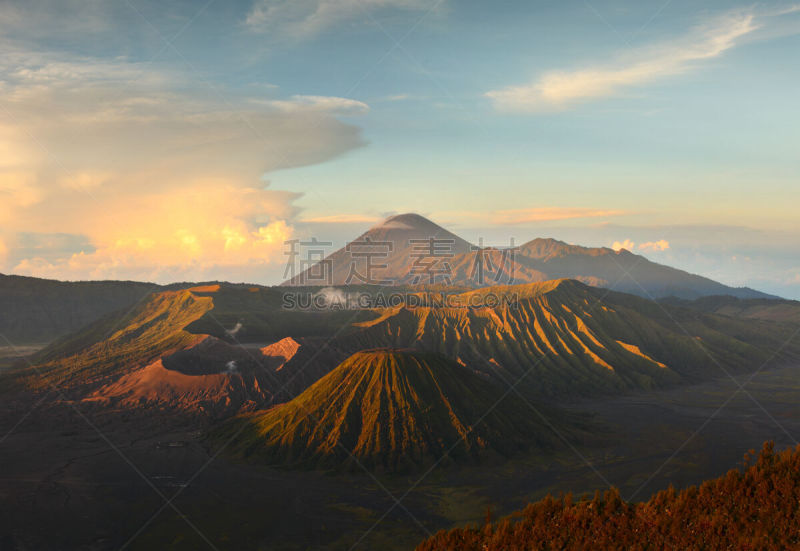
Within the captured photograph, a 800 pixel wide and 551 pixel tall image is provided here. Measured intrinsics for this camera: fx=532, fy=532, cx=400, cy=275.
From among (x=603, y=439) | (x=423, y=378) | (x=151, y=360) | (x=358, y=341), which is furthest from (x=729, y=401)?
(x=151, y=360)

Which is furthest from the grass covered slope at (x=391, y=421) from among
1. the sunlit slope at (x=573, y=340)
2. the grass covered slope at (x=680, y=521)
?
the sunlit slope at (x=573, y=340)

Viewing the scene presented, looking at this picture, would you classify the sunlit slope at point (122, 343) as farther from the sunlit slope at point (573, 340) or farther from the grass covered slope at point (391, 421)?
the sunlit slope at point (573, 340)

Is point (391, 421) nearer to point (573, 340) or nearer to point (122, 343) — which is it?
point (573, 340)

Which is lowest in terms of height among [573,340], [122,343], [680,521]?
[573,340]

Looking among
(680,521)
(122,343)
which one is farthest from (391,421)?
(122,343)

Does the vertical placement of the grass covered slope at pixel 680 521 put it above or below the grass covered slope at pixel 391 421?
above

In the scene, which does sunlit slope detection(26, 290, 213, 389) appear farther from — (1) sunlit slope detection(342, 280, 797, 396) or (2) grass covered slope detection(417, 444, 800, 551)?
(2) grass covered slope detection(417, 444, 800, 551)
